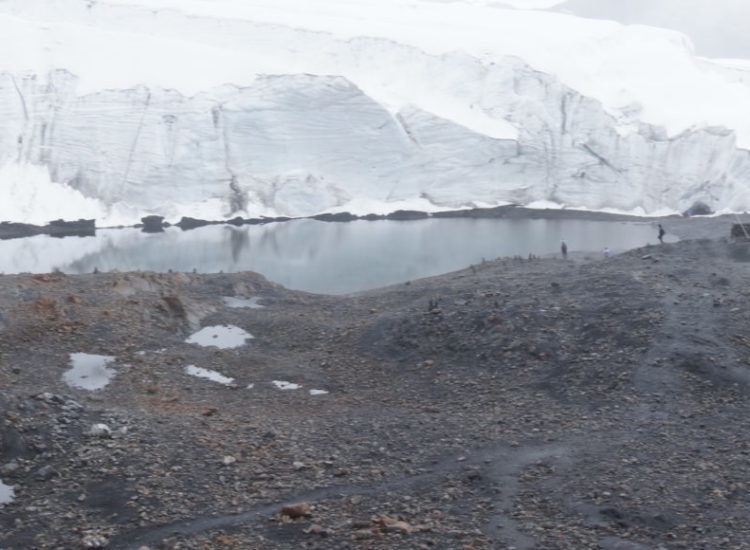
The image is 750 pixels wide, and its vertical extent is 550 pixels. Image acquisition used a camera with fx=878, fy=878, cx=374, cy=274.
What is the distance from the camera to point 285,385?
9891mm

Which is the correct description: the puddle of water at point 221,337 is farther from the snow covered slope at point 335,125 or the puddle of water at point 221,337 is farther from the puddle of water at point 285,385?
the snow covered slope at point 335,125

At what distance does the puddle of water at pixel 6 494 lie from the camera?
612cm

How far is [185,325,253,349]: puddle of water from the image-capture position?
1178 centimetres

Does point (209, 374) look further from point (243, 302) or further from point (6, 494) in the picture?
point (243, 302)

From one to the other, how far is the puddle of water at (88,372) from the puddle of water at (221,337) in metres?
1.69

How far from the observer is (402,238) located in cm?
3416

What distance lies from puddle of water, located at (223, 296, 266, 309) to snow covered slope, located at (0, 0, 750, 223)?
24712mm

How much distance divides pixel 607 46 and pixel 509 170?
12526 millimetres

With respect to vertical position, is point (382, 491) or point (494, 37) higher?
point (494, 37)

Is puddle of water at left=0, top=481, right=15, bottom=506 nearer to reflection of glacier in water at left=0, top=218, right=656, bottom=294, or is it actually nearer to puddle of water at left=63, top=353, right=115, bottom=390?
puddle of water at left=63, top=353, right=115, bottom=390

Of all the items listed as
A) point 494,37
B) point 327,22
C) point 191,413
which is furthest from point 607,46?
point 191,413

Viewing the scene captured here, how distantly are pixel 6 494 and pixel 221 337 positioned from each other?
597cm

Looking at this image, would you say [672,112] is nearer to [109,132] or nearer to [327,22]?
[327,22]

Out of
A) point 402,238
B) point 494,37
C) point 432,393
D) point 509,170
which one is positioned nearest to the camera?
point 432,393
